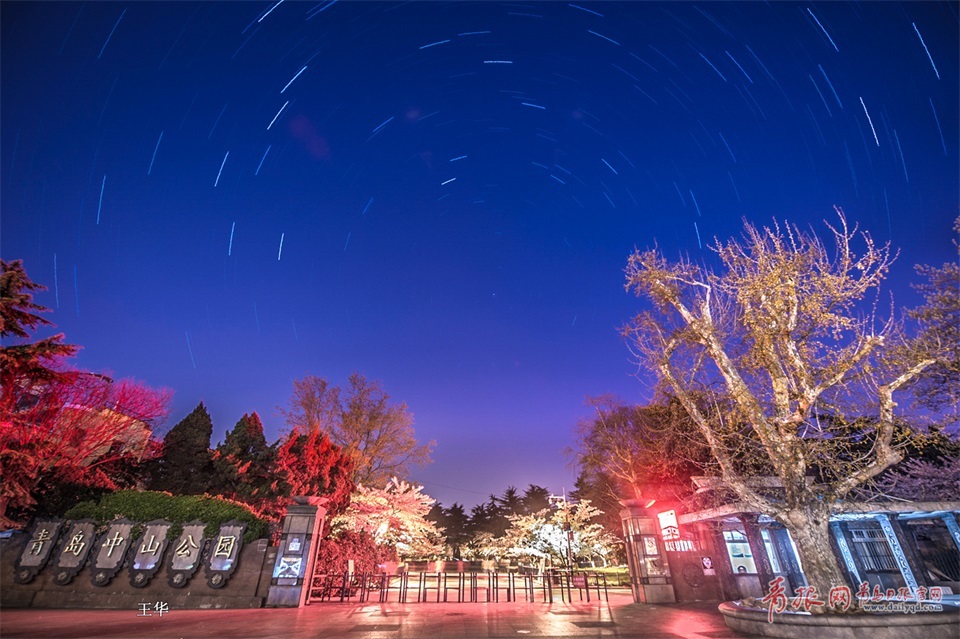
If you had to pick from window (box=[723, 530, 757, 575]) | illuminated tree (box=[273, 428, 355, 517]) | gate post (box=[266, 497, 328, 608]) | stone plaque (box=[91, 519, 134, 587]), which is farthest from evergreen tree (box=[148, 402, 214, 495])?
window (box=[723, 530, 757, 575])

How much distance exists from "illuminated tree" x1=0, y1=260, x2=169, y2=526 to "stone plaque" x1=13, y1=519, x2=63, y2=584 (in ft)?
2.74

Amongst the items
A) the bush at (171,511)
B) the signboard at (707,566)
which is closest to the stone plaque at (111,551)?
the bush at (171,511)

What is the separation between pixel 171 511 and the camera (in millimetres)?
13922

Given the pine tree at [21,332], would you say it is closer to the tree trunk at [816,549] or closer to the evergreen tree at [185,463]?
the evergreen tree at [185,463]

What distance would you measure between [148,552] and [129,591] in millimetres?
1092

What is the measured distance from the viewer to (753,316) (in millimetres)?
10562

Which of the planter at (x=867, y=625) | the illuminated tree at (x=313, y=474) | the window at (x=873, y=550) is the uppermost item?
the illuminated tree at (x=313, y=474)

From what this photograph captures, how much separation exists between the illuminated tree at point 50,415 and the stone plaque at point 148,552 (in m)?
2.87

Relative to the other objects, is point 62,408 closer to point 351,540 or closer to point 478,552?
point 351,540

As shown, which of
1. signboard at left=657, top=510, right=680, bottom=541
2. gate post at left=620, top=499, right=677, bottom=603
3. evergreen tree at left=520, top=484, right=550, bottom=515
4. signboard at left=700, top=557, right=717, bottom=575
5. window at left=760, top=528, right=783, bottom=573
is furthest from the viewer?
evergreen tree at left=520, top=484, right=550, bottom=515

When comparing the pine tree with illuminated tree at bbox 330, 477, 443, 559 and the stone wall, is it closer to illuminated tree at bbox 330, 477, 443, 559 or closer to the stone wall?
the stone wall

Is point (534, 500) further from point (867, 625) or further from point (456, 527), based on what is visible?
point (867, 625)

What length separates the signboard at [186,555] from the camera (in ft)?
42.4

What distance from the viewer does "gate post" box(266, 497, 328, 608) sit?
42.1ft
